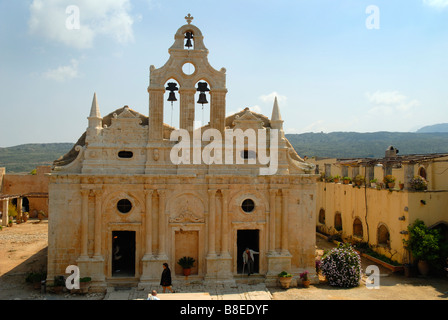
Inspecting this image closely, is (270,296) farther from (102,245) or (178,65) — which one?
(178,65)

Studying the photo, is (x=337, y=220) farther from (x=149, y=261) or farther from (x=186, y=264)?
(x=149, y=261)

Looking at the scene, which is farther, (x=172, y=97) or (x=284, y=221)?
(x=172, y=97)

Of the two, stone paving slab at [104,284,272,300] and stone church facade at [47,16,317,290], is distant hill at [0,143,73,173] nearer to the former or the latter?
stone church facade at [47,16,317,290]

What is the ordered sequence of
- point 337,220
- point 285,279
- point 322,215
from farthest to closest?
point 322,215
point 337,220
point 285,279

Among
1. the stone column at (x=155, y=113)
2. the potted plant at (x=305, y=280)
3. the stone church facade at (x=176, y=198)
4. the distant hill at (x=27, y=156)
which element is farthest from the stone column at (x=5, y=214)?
the distant hill at (x=27, y=156)

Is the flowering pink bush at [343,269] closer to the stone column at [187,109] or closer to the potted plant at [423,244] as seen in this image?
the potted plant at [423,244]

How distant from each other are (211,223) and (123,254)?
20.2ft

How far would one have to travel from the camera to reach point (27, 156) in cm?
12938

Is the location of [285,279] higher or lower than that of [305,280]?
higher

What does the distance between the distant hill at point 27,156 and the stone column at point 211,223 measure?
78.4 meters

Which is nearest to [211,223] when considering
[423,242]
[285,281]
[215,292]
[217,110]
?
[215,292]

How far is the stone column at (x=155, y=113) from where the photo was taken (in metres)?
19.7

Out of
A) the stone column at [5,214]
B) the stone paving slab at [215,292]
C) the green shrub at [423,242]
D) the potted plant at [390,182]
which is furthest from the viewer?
the stone column at [5,214]
